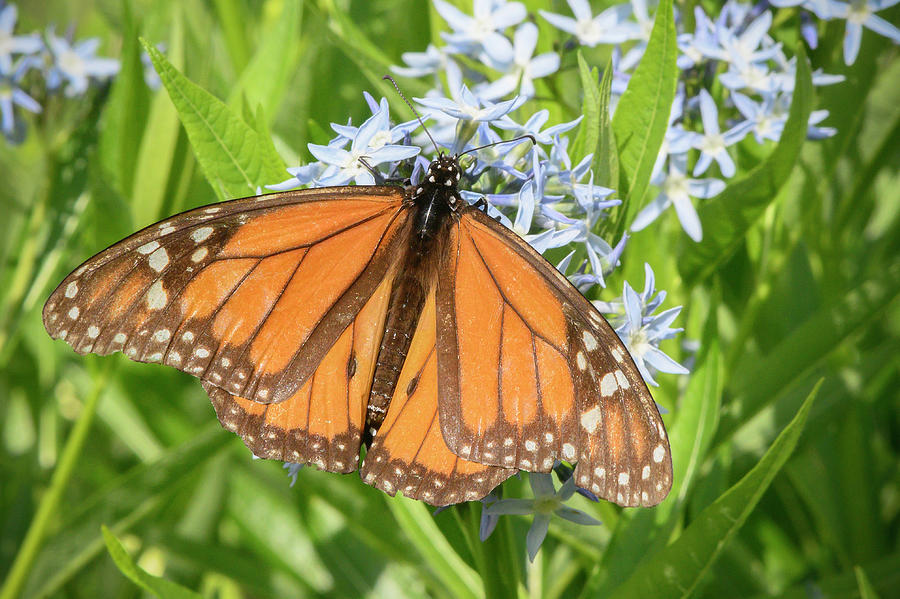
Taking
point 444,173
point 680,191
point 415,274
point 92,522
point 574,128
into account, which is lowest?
point 92,522

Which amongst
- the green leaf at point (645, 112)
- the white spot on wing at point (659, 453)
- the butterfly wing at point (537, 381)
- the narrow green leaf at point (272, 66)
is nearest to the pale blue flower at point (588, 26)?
the green leaf at point (645, 112)

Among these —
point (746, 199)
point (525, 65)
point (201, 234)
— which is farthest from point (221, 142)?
point (746, 199)

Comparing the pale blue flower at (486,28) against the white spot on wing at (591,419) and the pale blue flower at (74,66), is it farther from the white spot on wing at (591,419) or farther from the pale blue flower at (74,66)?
the pale blue flower at (74,66)

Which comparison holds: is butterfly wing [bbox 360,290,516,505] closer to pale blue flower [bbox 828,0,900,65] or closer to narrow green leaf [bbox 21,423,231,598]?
narrow green leaf [bbox 21,423,231,598]

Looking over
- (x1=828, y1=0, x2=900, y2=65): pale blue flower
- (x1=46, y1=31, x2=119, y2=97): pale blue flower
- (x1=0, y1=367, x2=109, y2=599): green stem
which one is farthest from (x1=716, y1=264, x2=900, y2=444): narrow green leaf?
(x1=46, y1=31, x2=119, y2=97): pale blue flower

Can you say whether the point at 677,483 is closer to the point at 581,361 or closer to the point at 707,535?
the point at 707,535

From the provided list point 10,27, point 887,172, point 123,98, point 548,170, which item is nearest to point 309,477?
point 548,170
